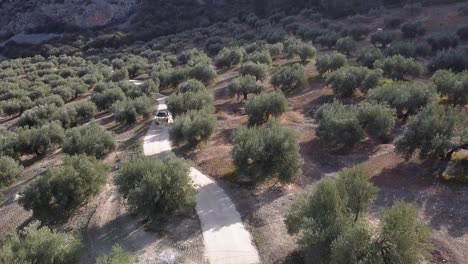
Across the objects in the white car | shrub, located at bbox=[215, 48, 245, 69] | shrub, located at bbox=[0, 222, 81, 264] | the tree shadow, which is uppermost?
shrub, located at bbox=[0, 222, 81, 264]

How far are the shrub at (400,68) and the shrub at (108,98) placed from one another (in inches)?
1189

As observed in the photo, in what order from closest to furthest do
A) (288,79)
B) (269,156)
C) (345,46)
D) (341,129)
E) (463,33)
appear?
(269,156) < (341,129) < (288,79) < (463,33) < (345,46)

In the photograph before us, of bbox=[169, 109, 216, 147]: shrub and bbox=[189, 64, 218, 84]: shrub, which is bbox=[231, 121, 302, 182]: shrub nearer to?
bbox=[169, 109, 216, 147]: shrub

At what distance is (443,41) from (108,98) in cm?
4320

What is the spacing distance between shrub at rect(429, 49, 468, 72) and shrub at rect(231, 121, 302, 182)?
2616 cm

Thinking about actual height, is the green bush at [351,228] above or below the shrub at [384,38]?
above

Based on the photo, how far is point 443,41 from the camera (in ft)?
174

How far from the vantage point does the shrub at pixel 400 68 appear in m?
41.2

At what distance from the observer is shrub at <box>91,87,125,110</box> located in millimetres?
48906

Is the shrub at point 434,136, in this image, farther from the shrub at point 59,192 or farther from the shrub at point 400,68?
the shrub at point 59,192

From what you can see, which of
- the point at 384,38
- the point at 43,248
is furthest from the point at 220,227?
the point at 384,38

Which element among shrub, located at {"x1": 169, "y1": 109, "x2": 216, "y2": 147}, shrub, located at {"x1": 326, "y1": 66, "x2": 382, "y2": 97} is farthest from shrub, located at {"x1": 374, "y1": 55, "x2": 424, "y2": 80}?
shrub, located at {"x1": 169, "y1": 109, "x2": 216, "y2": 147}

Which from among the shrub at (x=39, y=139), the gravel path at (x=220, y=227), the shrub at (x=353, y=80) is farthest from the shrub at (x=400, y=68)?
the shrub at (x=39, y=139)

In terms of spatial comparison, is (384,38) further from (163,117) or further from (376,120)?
(163,117)
